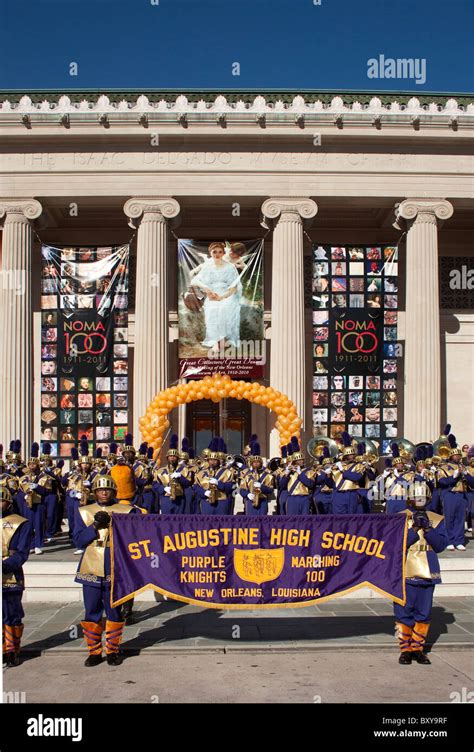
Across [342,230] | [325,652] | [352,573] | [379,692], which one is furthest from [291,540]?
[342,230]

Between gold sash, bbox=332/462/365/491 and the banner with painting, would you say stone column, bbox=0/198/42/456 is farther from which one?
gold sash, bbox=332/462/365/491

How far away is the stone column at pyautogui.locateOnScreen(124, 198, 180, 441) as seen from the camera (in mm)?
22766

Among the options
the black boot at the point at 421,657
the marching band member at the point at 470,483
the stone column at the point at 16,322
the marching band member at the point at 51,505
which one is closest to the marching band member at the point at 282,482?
the marching band member at the point at 470,483

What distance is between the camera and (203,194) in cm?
2342

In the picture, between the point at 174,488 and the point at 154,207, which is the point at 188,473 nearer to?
the point at 174,488

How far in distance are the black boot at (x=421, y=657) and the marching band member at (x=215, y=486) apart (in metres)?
5.89

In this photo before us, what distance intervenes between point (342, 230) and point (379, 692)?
71.5ft

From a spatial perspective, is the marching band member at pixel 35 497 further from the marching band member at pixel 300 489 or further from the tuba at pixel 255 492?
the marching band member at pixel 300 489

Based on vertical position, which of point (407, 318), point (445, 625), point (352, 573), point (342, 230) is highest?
point (342, 230)


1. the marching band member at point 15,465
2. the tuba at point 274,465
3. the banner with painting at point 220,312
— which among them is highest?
the banner with painting at point 220,312

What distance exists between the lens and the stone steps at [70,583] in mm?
11312

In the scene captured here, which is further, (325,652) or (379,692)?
(325,652)

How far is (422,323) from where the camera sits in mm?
23297
